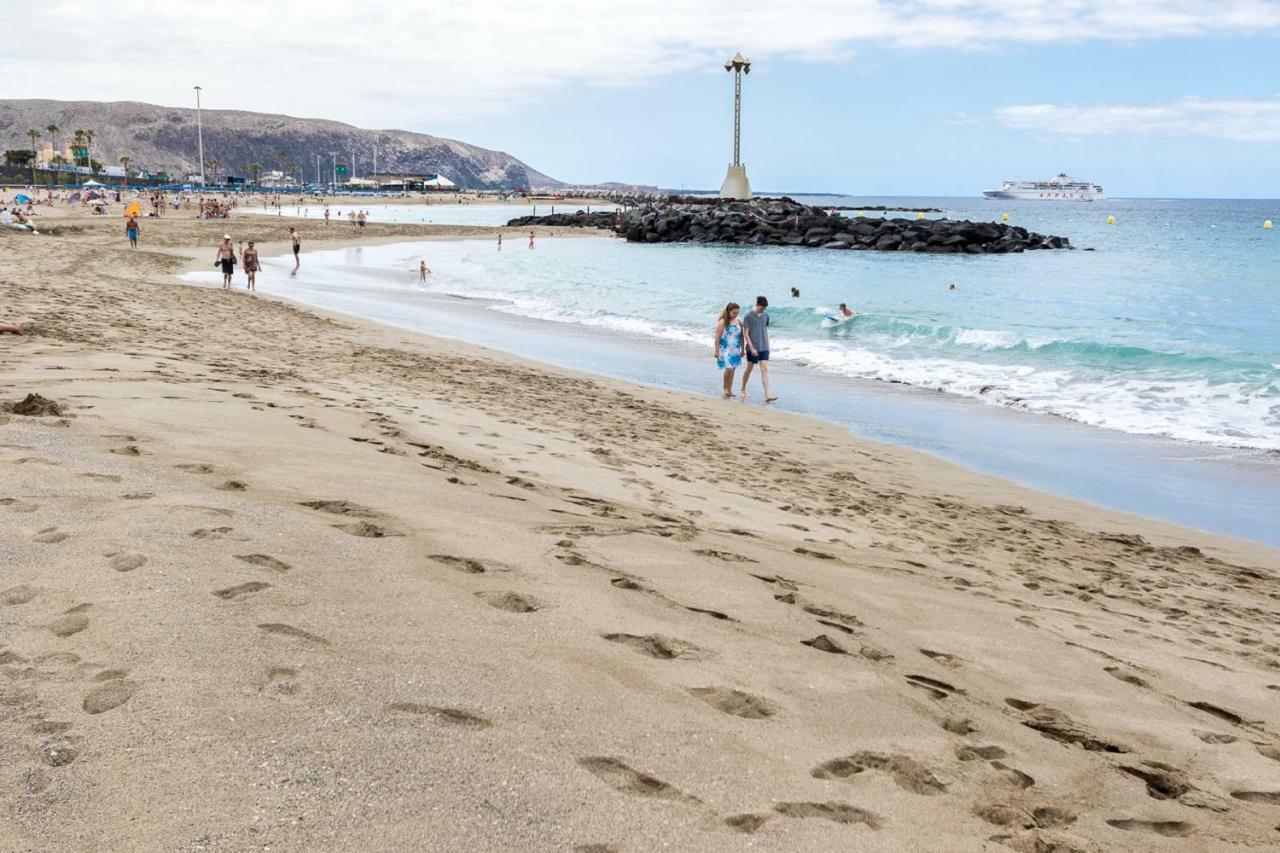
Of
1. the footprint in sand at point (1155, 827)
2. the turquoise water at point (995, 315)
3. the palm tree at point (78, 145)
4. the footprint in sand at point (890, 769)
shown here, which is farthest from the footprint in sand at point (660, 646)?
the palm tree at point (78, 145)

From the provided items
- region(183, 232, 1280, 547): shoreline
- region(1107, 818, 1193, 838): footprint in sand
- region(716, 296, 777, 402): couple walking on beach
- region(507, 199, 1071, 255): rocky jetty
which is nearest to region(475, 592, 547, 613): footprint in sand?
region(1107, 818, 1193, 838): footprint in sand

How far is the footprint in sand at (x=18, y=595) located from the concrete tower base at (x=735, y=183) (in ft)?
319

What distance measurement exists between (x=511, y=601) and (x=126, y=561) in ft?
4.81

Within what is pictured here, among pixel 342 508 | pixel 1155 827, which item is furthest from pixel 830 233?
pixel 1155 827

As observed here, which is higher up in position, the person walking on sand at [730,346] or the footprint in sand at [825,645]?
the person walking on sand at [730,346]

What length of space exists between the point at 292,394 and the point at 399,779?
6.78 m

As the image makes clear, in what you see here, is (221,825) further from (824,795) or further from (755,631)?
(755,631)

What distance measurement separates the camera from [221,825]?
2139mm

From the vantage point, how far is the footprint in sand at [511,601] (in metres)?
3.62

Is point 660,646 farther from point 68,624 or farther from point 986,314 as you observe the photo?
point 986,314

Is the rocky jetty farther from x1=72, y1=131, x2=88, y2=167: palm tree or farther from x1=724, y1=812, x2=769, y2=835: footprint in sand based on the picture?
Result: x1=72, y1=131, x2=88, y2=167: palm tree

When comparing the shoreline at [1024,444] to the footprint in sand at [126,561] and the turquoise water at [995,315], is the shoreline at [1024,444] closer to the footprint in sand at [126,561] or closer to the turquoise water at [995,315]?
the turquoise water at [995,315]

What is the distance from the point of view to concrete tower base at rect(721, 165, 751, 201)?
316ft

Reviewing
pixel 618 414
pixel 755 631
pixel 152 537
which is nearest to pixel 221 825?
pixel 152 537
